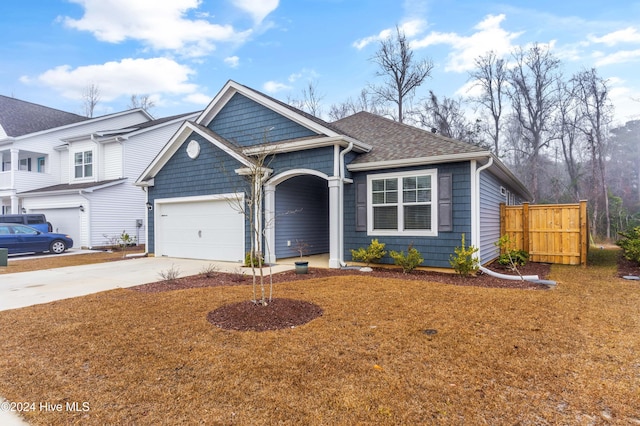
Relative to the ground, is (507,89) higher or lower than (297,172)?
higher

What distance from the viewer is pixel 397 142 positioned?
1039 centimetres

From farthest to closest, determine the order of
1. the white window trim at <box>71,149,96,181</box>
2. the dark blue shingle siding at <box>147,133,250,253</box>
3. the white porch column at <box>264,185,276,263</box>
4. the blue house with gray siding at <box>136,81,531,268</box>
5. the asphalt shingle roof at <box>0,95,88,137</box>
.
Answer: the asphalt shingle roof at <box>0,95,88,137</box>, the white window trim at <box>71,149,96,181</box>, the dark blue shingle siding at <box>147,133,250,253</box>, the white porch column at <box>264,185,276,263</box>, the blue house with gray siding at <box>136,81,531,268</box>

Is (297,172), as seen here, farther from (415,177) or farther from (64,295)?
(64,295)

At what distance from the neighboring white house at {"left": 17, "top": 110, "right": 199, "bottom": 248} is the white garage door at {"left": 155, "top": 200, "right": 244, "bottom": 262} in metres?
5.83

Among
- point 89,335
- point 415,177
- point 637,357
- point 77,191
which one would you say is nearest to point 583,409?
point 637,357

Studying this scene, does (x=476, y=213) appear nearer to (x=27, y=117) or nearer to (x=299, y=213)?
(x=299, y=213)

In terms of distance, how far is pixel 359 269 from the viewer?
29.6ft

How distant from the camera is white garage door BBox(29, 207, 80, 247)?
16.7 metres

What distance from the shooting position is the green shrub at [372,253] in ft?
29.8

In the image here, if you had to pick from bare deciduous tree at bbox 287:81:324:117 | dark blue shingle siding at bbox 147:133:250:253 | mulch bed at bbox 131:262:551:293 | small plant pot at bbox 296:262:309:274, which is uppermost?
bare deciduous tree at bbox 287:81:324:117

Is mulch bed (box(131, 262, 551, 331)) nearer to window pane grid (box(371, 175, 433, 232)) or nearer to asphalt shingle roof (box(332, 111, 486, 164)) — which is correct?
window pane grid (box(371, 175, 433, 232))

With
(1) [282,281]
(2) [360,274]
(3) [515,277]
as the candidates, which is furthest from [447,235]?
(1) [282,281]

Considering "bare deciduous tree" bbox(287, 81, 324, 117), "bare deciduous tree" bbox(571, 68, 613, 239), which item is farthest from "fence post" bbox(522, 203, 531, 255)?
"bare deciduous tree" bbox(287, 81, 324, 117)

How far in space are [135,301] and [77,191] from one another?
516 inches
